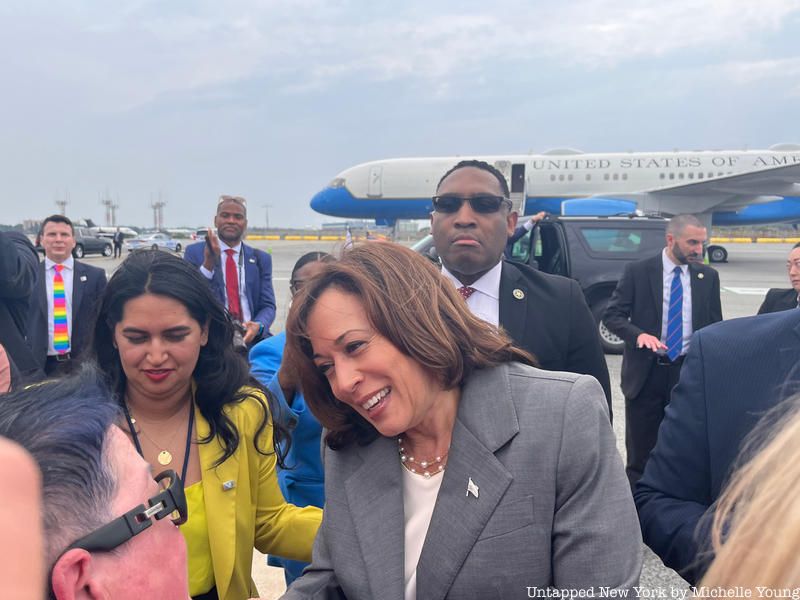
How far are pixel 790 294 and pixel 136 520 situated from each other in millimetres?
4815

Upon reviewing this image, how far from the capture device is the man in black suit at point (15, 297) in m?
3.33

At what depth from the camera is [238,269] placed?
5629 mm

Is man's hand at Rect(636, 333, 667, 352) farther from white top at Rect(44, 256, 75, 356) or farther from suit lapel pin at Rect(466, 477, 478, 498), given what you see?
white top at Rect(44, 256, 75, 356)

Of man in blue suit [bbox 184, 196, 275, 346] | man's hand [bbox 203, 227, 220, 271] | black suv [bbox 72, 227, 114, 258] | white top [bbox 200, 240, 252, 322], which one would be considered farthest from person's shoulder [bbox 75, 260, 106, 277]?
black suv [bbox 72, 227, 114, 258]

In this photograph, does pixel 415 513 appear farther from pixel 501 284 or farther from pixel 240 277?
pixel 240 277

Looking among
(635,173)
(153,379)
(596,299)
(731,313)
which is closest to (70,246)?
(153,379)

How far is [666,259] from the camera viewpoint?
4.96 m

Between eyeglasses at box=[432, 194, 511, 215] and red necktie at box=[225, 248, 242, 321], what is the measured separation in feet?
9.81

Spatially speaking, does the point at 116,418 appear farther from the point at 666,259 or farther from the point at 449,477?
the point at 666,259

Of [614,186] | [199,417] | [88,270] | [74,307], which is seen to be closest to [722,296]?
[614,186]

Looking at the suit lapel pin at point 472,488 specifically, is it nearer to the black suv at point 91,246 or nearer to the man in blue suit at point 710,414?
the man in blue suit at point 710,414

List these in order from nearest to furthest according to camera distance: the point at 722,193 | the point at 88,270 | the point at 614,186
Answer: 1. the point at 88,270
2. the point at 722,193
3. the point at 614,186

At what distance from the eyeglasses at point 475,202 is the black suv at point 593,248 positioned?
550 centimetres

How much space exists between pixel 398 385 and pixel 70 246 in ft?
15.4
